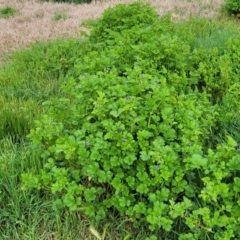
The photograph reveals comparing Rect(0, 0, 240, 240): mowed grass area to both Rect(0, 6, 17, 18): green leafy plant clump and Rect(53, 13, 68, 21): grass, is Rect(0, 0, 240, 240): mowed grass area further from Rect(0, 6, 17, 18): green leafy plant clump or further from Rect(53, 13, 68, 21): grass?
Rect(0, 6, 17, 18): green leafy plant clump

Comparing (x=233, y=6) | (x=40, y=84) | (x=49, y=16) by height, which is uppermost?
(x=233, y=6)

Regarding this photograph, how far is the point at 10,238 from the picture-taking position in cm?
220

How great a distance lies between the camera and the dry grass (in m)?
5.47

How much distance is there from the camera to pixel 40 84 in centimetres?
397

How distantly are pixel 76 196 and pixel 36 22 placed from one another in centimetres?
475

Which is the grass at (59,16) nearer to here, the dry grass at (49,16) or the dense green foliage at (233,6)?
the dry grass at (49,16)

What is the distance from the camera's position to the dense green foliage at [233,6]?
588 cm

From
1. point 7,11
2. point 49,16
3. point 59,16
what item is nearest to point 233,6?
point 59,16

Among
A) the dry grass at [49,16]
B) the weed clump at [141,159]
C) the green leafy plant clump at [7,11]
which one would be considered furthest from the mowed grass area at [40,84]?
the green leafy plant clump at [7,11]

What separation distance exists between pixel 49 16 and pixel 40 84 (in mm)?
3078

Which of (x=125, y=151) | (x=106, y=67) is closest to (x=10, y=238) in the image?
(x=125, y=151)

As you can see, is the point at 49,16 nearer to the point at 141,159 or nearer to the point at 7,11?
the point at 7,11

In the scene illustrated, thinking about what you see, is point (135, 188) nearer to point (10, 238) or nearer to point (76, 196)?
point (76, 196)

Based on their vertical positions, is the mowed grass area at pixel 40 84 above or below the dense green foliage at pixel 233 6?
below
